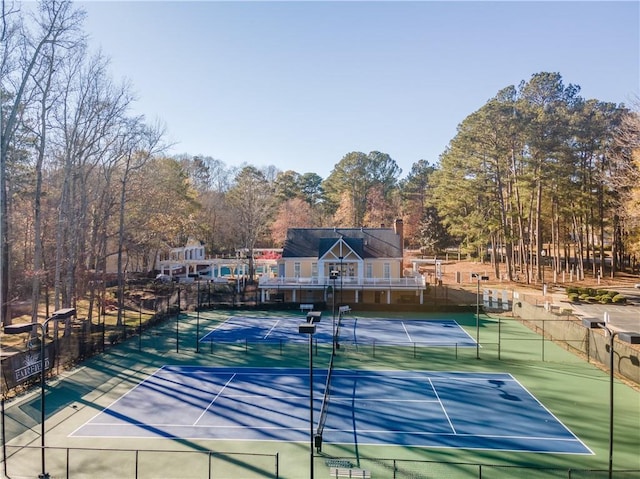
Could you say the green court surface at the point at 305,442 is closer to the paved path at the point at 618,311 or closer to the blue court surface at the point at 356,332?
the blue court surface at the point at 356,332

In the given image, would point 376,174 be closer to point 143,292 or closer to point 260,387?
point 143,292

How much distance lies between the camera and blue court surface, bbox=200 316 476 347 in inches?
1201

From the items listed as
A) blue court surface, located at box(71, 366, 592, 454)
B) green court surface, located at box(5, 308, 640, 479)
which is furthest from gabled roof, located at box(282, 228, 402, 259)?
blue court surface, located at box(71, 366, 592, 454)

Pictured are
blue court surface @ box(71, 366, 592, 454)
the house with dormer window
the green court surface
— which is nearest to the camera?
the green court surface

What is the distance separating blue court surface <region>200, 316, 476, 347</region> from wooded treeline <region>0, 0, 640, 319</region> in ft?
31.9

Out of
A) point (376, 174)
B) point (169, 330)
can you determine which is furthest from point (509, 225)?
point (169, 330)

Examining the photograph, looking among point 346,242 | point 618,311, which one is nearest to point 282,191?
point 346,242

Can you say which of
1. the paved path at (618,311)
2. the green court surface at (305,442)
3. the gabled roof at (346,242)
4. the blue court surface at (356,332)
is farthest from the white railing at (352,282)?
the paved path at (618,311)

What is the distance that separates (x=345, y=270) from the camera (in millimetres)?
44781

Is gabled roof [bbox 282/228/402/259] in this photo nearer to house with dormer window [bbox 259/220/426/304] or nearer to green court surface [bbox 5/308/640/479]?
house with dormer window [bbox 259/220/426/304]

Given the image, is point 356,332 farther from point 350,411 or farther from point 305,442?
point 305,442

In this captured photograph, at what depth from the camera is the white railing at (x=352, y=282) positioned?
42.4m

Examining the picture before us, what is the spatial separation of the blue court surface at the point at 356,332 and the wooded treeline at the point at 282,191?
9724 millimetres

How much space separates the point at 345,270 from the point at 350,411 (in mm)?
26756
